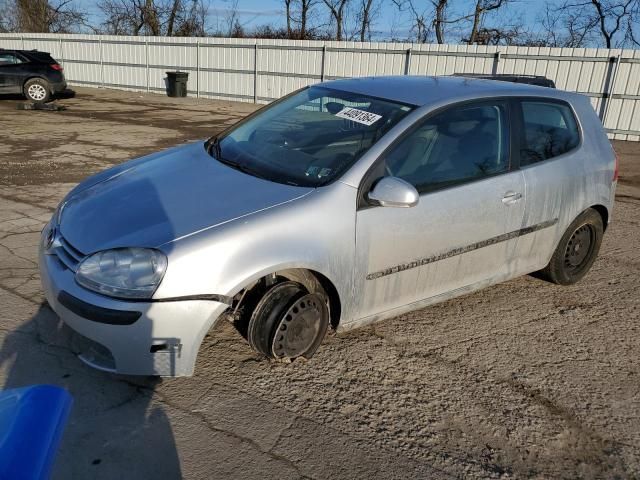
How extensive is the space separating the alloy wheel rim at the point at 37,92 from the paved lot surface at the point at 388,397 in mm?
13969

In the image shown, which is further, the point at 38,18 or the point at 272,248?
the point at 38,18

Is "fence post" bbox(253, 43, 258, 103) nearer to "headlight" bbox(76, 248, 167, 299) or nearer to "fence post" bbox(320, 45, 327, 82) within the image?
"fence post" bbox(320, 45, 327, 82)

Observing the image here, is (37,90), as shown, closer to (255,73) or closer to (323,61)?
(255,73)

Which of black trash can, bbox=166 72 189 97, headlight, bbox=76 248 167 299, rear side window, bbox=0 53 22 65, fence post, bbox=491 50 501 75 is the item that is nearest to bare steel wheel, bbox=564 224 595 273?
headlight, bbox=76 248 167 299

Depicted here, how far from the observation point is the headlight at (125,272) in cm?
245

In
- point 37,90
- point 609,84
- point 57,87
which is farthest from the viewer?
point 57,87

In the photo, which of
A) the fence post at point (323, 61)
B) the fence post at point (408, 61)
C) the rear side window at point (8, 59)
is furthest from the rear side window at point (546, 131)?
the rear side window at point (8, 59)

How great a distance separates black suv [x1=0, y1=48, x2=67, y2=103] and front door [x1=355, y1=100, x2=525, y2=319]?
53.1 ft

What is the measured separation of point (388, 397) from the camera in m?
2.86

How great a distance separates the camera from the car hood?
261 cm

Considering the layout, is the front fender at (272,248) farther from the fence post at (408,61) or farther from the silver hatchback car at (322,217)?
the fence post at (408,61)

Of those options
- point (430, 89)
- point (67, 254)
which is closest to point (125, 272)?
point (67, 254)

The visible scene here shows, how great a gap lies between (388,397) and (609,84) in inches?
564

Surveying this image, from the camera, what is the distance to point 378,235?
2963mm
